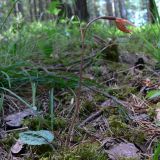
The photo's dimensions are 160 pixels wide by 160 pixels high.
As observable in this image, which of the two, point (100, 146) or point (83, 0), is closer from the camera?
point (100, 146)

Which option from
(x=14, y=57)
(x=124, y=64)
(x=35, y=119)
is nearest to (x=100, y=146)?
(x=35, y=119)

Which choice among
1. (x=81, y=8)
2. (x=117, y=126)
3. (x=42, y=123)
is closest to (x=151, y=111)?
(x=117, y=126)

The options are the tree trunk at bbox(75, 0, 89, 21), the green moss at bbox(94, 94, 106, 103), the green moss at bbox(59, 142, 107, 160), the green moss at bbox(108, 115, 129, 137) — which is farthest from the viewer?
the tree trunk at bbox(75, 0, 89, 21)

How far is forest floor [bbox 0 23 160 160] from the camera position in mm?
1359

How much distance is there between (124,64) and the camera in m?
2.73

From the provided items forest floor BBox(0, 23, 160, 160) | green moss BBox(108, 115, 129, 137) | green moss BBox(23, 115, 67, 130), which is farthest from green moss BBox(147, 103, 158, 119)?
green moss BBox(23, 115, 67, 130)

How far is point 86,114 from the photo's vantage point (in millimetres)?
1806

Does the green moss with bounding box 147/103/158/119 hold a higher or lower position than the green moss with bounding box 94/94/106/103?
lower

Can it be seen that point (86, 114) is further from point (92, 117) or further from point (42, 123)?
point (42, 123)

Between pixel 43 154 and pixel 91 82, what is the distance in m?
0.77

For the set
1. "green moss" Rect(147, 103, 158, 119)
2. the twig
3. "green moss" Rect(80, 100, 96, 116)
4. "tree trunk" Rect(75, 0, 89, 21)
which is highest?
"tree trunk" Rect(75, 0, 89, 21)

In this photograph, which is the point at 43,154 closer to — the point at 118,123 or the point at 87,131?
the point at 87,131

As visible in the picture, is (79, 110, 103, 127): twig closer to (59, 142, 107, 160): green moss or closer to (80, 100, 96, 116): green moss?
(80, 100, 96, 116): green moss

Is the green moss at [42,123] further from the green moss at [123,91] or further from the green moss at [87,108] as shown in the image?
the green moss at [123,91]
